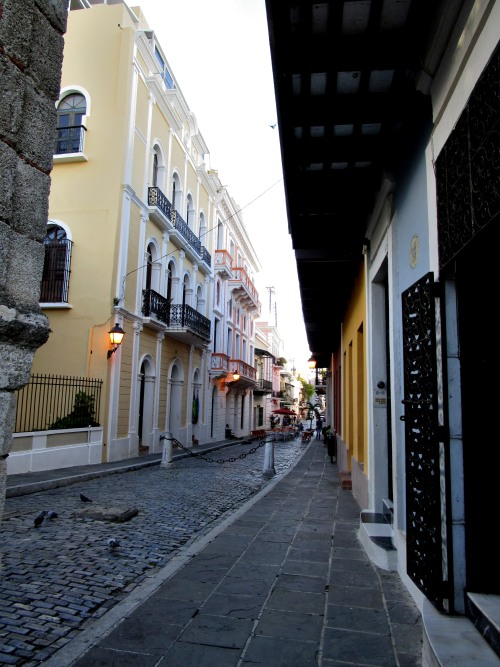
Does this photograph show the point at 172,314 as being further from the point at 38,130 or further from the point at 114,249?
the point at 38,130

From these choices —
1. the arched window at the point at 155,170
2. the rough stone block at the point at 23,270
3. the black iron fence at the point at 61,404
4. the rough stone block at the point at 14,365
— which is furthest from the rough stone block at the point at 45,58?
the arched window at the point at 155,170

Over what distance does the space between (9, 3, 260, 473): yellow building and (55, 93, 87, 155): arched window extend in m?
0.03

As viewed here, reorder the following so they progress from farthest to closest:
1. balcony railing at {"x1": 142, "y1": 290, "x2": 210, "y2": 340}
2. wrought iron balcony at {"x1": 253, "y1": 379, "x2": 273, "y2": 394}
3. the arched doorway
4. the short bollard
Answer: wrought iron balcony at {"x1": 253, "y1": 379, "x2": 273, "y2": 394}, the arched doorway, balcony railing at {"x1": 142, "y1": 290, "x2": 210, "y2": 340}, the short bollard

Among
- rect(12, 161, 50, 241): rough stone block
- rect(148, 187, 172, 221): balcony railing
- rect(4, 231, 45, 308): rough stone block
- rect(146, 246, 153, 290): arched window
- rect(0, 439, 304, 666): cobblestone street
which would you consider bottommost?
rect(0, 439, 304, 666): cobblestone street

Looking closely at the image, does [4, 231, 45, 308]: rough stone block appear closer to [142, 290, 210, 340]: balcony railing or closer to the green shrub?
the green shrub

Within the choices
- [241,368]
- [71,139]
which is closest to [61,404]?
[71,139]

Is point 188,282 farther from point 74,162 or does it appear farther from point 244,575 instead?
point 244,575

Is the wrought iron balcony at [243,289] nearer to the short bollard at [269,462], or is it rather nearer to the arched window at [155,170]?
the arched window at [155,170]

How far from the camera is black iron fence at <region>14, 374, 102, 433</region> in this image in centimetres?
1327

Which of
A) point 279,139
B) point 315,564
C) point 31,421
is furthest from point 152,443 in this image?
point 279,139

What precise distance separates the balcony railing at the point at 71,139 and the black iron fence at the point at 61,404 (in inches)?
296

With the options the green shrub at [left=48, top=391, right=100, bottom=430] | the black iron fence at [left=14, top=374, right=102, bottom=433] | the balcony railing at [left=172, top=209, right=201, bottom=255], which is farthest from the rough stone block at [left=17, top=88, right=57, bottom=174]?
the balcony railing at [left=172, top=209, right=201, bottom=255]

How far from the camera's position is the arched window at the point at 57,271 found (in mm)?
15836

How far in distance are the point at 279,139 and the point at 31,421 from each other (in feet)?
39.0
